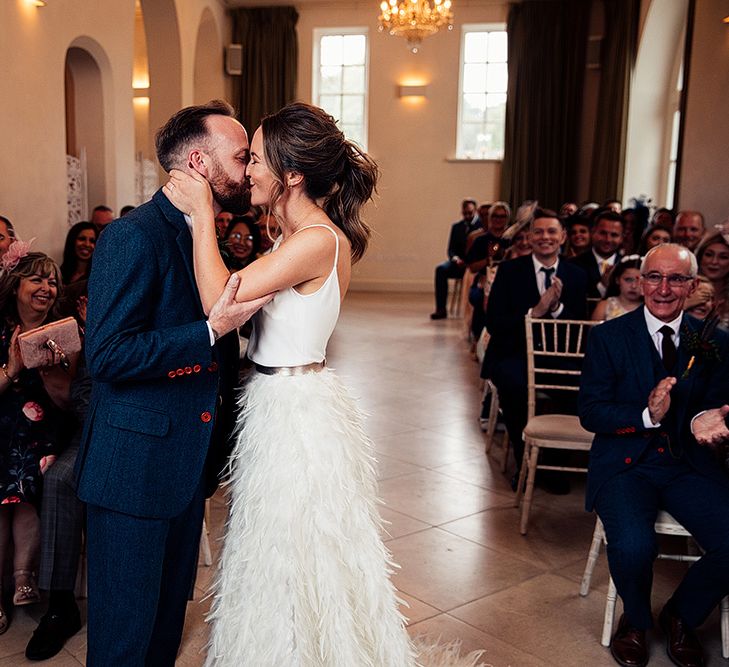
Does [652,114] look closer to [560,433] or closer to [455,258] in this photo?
[455,258]

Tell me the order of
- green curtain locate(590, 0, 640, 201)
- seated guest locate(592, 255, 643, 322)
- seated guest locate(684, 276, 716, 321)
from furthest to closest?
1. green curtain locate(590, 0, 640, 201)
2. seated guest locate(592, 255, 643, 322)
3. seated guest locate(684, 276, 716, 321)

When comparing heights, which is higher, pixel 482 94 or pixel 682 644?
pixel 482 94

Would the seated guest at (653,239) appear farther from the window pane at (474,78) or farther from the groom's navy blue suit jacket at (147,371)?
the window pane at (474,78)

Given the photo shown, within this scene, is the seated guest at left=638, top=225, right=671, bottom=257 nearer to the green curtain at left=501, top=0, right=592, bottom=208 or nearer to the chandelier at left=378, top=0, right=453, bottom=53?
the chandelier at left=378, top=0, right=453, bottom=53

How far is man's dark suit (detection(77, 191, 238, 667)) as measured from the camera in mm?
1797

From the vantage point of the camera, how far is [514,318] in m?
5.00

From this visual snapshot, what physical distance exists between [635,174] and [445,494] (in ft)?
28.6

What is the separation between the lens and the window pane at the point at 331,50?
1427cm

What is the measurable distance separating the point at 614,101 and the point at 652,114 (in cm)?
57

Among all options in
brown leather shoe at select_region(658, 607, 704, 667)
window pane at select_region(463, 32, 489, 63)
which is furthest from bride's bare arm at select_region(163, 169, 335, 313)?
window pane at select_region(463, 32, 489, 63)

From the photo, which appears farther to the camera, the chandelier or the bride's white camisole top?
the chandelier

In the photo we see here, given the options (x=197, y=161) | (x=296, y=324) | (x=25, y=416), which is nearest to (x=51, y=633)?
(x=25, y=416)

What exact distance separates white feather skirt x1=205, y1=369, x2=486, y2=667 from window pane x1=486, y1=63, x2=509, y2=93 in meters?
12.8

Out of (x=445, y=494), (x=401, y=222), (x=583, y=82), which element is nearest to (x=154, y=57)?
(x=401, y=222)
